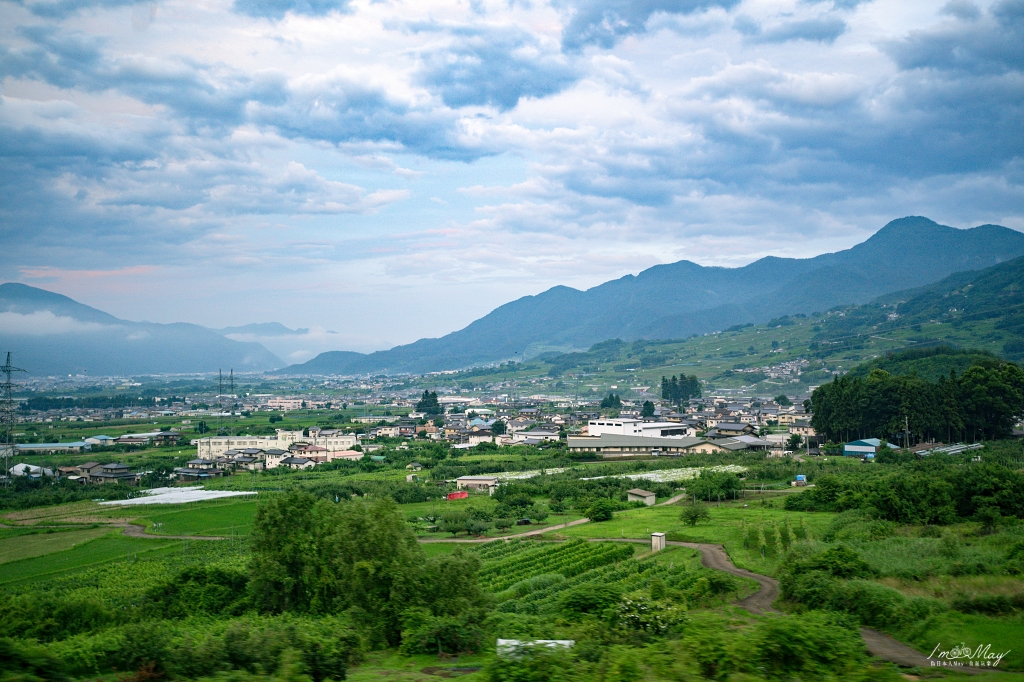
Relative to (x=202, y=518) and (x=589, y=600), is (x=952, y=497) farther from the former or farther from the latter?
(x=202, y=518)

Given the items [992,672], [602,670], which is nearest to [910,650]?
[992,672]

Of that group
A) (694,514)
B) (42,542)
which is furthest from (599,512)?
(42,542)

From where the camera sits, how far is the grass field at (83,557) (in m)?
21.8

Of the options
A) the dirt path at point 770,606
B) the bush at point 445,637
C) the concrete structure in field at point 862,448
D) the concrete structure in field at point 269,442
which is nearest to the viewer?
the dirt path at point 770,606

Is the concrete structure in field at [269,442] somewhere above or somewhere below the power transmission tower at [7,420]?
below

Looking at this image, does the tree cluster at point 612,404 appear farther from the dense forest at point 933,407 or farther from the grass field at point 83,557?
the grass field at point 83,557

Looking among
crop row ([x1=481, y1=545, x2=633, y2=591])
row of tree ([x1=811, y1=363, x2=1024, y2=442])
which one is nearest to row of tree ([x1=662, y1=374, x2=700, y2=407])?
row of tree ([x1=811, y1=363, x2=1024, y2=442])

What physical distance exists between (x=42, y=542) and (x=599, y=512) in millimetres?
20441

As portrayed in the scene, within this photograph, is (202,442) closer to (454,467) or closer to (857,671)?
(454,467)

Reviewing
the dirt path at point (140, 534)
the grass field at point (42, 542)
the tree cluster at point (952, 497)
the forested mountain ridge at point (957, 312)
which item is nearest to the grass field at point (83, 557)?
the grass field at point (42, 542)

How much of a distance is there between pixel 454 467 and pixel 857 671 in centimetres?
3669

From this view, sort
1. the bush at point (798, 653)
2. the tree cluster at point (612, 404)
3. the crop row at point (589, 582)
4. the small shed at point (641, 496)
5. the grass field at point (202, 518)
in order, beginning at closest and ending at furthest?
the bush at point (798, 653) → the crop row at point (589, 582) → the grass field at point (202, 518) → the small shed at point (641, 496) → the tree cluster at point (612, 404)

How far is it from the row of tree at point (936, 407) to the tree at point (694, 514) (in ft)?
81.2

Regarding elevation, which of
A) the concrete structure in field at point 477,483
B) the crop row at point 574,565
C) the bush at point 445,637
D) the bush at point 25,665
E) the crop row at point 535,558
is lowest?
the concrete structure in field at point 477,483
